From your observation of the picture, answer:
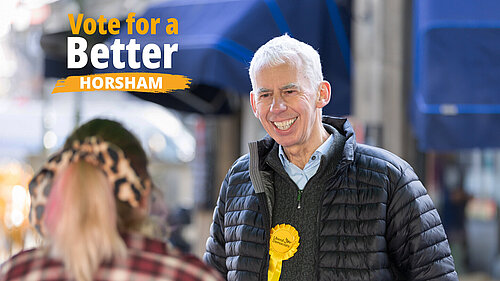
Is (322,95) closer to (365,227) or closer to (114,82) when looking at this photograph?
(365,227)

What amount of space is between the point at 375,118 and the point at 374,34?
0.83 meters

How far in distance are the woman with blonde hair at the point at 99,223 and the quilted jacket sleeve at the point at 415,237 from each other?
104 centimetres

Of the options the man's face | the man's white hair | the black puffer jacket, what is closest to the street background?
the black puffer jacket

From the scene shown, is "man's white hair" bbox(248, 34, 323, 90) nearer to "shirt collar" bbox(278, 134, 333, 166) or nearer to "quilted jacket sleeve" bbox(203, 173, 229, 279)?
"shirt collar" bbox(278, 134, 333, 166)

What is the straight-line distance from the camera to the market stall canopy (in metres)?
4.89

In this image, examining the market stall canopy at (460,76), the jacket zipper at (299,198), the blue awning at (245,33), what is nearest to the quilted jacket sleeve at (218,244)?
the jacket zipper at (299,198)

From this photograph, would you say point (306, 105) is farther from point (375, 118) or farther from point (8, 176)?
point (8, 176)

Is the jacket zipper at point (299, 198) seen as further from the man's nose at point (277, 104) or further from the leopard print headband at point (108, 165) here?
the leopard print headband at point (108, 165)

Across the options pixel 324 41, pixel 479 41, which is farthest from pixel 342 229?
pixel 324 41

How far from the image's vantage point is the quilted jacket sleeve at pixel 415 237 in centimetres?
268

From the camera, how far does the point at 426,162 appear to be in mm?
7125

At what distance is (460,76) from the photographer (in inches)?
193

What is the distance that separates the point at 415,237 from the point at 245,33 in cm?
283

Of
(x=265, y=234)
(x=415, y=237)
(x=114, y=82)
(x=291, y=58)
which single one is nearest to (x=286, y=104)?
(x=291, y=58)
